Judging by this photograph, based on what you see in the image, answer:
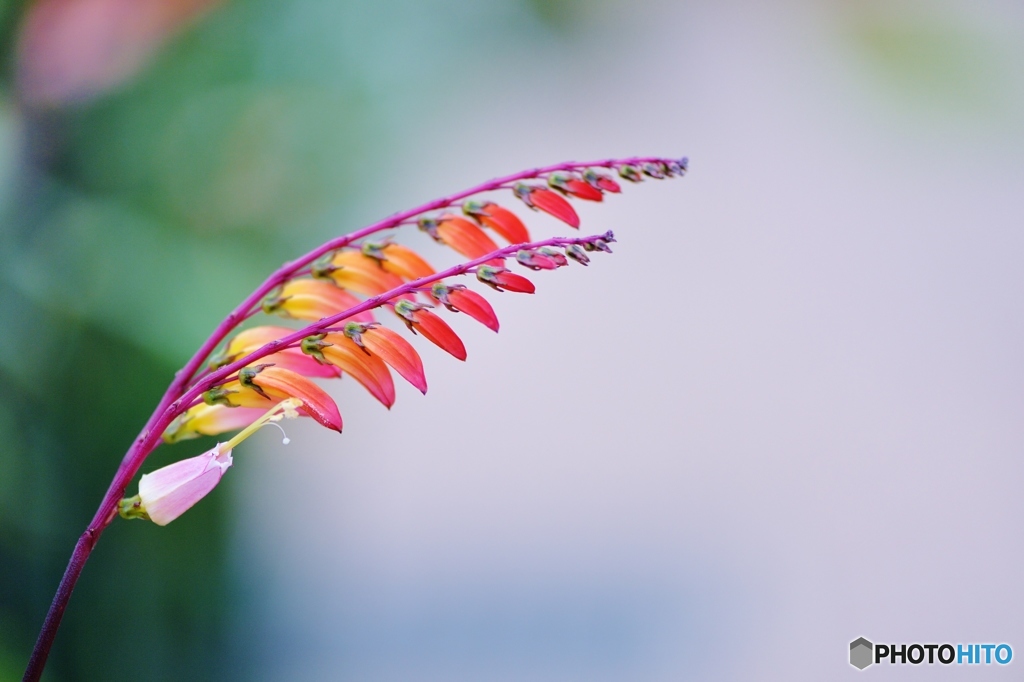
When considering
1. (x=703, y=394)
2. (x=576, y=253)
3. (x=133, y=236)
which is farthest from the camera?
(x=703, y=394)

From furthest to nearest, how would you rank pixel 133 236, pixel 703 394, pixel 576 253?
pixel 703 394 → pixel 133 236 → pixel 576 253

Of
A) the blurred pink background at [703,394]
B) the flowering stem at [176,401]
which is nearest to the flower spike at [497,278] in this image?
the flowering stem at [176,401]

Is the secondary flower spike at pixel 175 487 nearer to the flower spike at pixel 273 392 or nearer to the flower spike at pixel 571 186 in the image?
the flower spike at pixel 273 392

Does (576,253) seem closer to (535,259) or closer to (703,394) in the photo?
(535,259)

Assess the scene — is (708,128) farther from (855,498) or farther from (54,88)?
(54,88)

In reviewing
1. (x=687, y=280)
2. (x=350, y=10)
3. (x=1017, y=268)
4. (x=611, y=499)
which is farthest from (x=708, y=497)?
(x=350, y=10)

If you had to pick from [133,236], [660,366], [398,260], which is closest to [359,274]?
[398,260]

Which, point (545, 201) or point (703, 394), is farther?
point (703, 394)
